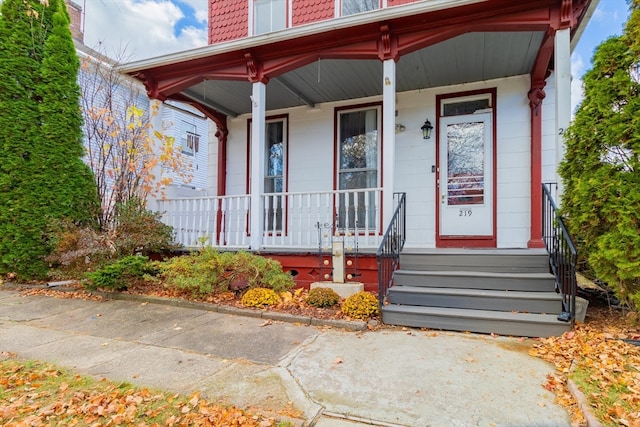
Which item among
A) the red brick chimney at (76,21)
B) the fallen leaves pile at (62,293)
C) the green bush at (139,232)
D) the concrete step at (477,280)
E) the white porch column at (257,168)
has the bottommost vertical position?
the fallen leaves pile at (62,293)

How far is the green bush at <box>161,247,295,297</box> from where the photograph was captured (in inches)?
192

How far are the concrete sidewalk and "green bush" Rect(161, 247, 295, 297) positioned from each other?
545 mm

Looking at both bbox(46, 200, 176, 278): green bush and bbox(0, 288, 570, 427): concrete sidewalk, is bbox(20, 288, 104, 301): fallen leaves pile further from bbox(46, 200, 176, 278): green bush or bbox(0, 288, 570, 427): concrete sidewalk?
bbox(0, 288, 570, 427): concrete sidewalk

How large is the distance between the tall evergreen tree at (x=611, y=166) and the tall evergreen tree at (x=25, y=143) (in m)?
7.21

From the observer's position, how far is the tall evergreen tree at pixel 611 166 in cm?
323

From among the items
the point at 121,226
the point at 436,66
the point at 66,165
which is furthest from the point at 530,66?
the point at 66,165

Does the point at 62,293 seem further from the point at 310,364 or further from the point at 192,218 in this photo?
the point at 310,364

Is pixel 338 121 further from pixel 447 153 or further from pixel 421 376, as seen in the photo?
pixel 421 376

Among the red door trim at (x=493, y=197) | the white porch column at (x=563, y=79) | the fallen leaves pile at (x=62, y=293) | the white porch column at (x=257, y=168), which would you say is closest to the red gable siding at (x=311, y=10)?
the white porch column at (x=257, y=168)

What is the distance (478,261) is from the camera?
4.52m

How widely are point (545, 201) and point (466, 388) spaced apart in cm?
318

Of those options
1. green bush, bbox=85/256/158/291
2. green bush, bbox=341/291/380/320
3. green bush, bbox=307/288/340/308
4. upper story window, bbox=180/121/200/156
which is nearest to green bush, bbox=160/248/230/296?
green bush, bbox=85/256/158/291

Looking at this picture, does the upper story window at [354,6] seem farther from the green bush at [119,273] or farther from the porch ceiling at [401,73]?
the green bush at [119,273]

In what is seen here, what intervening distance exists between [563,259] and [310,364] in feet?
9.31
